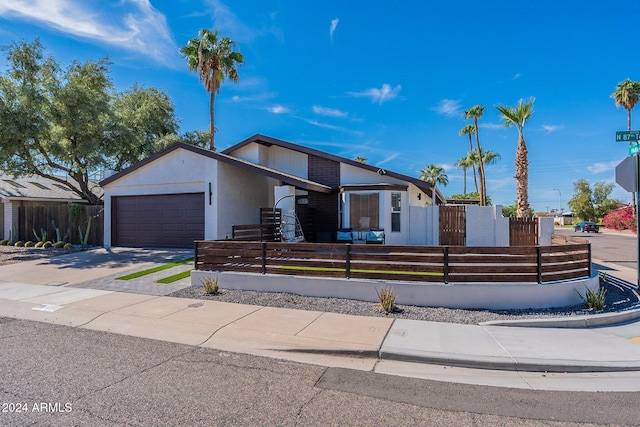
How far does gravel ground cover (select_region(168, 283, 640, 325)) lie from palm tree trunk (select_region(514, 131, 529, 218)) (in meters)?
10.4

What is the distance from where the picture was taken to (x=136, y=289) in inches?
349

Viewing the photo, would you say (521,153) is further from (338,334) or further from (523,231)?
(338,334)

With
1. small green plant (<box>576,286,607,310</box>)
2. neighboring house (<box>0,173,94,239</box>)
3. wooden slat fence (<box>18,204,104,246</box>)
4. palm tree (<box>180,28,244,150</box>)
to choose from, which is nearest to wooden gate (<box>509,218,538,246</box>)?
small green plant (<box>576,286,607,310</box>)

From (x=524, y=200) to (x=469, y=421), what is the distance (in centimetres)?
1772

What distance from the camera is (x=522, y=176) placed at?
1830cm

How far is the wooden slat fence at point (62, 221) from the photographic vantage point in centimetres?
1717

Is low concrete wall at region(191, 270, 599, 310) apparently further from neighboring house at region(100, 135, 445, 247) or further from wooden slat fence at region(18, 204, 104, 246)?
wooden slat fence at region(18, 204, 104, 246)

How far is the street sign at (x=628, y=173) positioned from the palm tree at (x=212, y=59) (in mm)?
18634

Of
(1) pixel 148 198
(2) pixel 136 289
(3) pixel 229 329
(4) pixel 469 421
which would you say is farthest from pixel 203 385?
(1) pixel 148 198

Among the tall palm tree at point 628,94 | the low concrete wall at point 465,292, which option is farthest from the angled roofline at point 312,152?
the tall palm tree at point 628,94

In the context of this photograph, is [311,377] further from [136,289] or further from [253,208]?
[253,208]

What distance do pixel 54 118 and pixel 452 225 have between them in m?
19.4

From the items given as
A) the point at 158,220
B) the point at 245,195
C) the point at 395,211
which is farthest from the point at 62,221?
the point at 395,211

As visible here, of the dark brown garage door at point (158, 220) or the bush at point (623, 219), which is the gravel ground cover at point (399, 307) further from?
the bush at point (623, 219)
